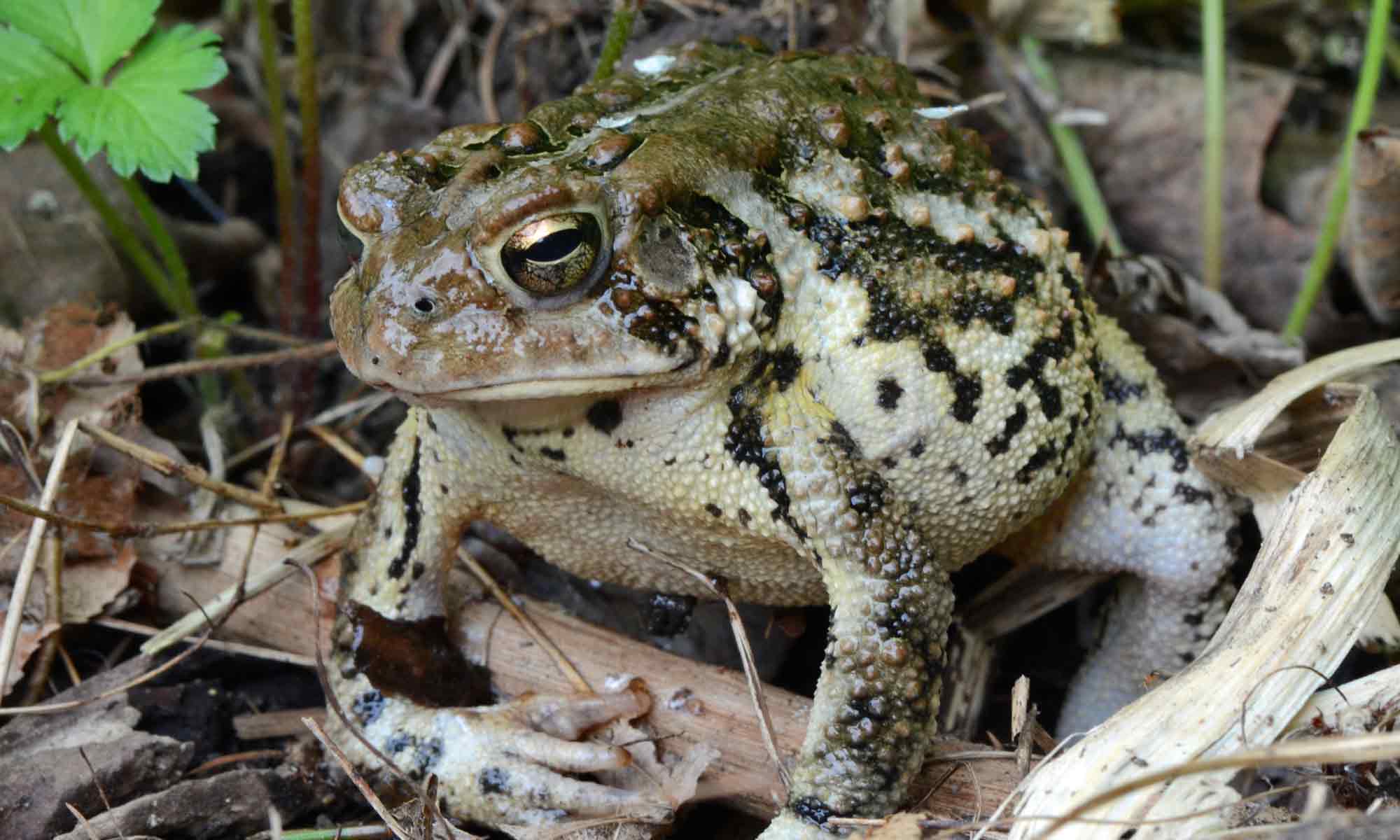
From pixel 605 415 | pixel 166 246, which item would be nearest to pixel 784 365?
pixel 605 415

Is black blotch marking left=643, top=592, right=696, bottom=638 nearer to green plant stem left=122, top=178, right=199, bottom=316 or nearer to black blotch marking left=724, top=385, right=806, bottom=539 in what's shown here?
black blotch marking left=724, top=385, right=806, bottom=539

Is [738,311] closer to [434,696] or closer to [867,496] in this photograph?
[867,496]

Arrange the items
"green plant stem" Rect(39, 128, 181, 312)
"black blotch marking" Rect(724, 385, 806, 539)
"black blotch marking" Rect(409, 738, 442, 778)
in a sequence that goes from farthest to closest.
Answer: "green plant stem" Rect(39, 128, 181, 312)
"black blotch marking" Rect(409, 738, 442, 778)
"black blotch marking" Rect(724, 385, 806, 539)

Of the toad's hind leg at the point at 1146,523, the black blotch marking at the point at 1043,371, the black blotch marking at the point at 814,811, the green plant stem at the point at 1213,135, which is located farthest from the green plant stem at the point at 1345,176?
the black blotch marking at the point at 814,811

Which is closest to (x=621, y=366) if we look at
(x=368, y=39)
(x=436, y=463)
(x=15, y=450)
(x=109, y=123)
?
(x=436, y=463)

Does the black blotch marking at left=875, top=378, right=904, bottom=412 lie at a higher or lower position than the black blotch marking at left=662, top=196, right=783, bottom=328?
lower

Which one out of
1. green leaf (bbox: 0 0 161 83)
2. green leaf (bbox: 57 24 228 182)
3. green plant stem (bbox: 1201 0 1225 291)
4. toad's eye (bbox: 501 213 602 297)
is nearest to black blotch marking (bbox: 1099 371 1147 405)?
green plant stem (bbox: 1201 0 1225 291)
